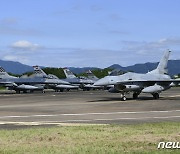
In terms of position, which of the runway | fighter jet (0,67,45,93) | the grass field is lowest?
the runway

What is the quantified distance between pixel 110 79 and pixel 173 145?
2685 cm

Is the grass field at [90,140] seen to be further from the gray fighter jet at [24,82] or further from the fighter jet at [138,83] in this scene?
the gray fighter jet at [24,82]

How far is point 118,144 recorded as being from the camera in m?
10.7

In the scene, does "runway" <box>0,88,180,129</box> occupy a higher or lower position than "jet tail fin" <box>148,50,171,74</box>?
lower

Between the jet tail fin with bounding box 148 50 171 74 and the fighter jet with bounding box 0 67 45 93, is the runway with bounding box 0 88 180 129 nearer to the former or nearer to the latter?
the jet tail fin with bounding box 148 50 171 74

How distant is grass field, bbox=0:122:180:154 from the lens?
9930 millimetres

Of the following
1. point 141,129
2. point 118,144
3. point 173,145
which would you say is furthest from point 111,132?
point 173,145

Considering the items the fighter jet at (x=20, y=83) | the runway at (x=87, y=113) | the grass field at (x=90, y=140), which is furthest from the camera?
the fighter jet at (x=20, y=83)

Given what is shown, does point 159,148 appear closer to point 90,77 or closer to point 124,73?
point 124,73

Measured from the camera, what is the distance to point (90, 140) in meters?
11.5

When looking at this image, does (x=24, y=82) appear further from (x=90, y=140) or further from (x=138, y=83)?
(x=90, y=140)

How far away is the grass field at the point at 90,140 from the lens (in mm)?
9930

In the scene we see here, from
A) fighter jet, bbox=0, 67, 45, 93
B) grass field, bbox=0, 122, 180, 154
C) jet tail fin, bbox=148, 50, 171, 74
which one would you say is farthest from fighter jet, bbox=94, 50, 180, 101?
fighter jet, bbox=0, 67, 45, 93

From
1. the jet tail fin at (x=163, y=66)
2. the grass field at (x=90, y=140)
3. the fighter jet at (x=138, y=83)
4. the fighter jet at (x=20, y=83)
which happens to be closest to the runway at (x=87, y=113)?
the grass field at (x=90, y=140)
